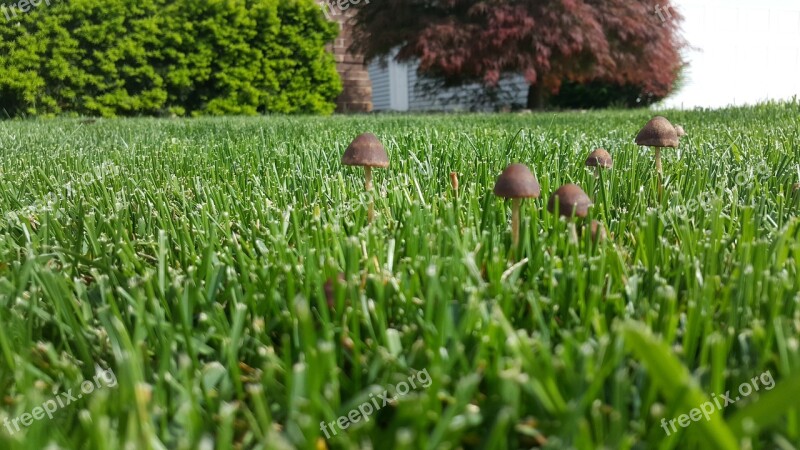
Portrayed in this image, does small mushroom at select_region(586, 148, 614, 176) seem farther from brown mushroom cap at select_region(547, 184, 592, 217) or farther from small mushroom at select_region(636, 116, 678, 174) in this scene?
brown mushroom cap at select_region(547, 184, 592, 217)

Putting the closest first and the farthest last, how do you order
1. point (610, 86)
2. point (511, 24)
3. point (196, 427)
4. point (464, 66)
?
point (196, 427), point (511, 24), point (464, 66), point (610, 86)

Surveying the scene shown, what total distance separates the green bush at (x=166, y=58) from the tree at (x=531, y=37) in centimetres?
189

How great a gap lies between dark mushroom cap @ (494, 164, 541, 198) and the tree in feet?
43.0

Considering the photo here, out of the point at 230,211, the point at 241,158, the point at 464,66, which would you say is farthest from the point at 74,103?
the point at 230,211

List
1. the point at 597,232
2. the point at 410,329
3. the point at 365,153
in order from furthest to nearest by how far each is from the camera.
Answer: the point at 365,153 < the point at 597,232 < the point at 410,329

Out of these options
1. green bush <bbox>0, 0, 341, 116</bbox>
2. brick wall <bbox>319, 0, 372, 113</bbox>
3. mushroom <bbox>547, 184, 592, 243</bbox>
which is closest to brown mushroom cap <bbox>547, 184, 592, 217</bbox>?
mushroom <bbox>547, 184, 592, 243</bbox>

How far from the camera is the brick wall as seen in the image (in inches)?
685

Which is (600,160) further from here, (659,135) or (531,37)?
(531,37)

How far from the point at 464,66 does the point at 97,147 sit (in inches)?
463

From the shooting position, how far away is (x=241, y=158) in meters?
3.34

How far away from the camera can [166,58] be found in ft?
42.4

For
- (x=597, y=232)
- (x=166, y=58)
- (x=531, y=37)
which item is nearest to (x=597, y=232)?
(x=597, y=232)

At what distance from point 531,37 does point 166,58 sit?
8.08 meters

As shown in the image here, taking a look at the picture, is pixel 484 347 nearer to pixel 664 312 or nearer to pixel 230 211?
pixel 664 312
